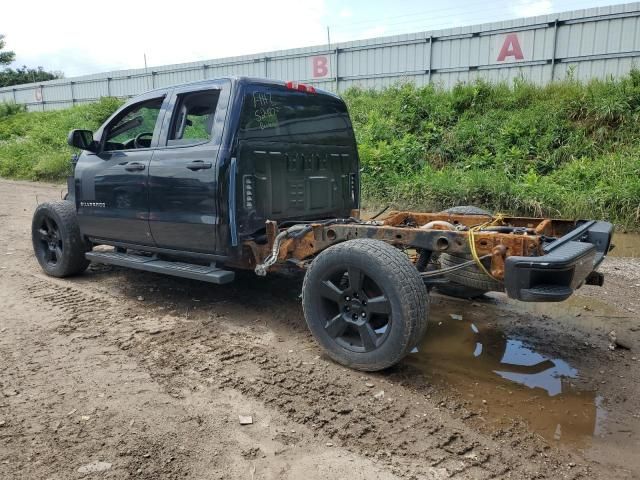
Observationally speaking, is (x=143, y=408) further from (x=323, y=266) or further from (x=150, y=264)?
(x=150, y=264)

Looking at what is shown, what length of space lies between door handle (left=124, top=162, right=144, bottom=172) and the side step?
0.84 m

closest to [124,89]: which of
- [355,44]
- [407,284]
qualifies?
[355,44]

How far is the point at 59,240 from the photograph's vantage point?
19.3 ft

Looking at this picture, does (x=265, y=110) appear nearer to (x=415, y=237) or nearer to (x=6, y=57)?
(x=415, y=237)

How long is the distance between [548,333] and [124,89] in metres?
25.2

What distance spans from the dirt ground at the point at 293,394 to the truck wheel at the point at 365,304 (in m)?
0.18

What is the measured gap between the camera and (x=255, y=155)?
4.32m

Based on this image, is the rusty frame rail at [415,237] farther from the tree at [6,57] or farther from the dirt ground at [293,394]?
the tree at [6,57]

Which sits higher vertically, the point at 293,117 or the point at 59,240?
the point at 293,117

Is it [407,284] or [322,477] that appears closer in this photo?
[322,477]

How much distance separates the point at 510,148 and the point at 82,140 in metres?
8.19

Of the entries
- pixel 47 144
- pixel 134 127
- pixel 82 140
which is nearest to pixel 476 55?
pixel 134 127

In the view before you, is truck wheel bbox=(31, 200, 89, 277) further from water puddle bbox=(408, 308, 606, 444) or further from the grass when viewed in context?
the grass

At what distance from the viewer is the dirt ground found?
2566mm
